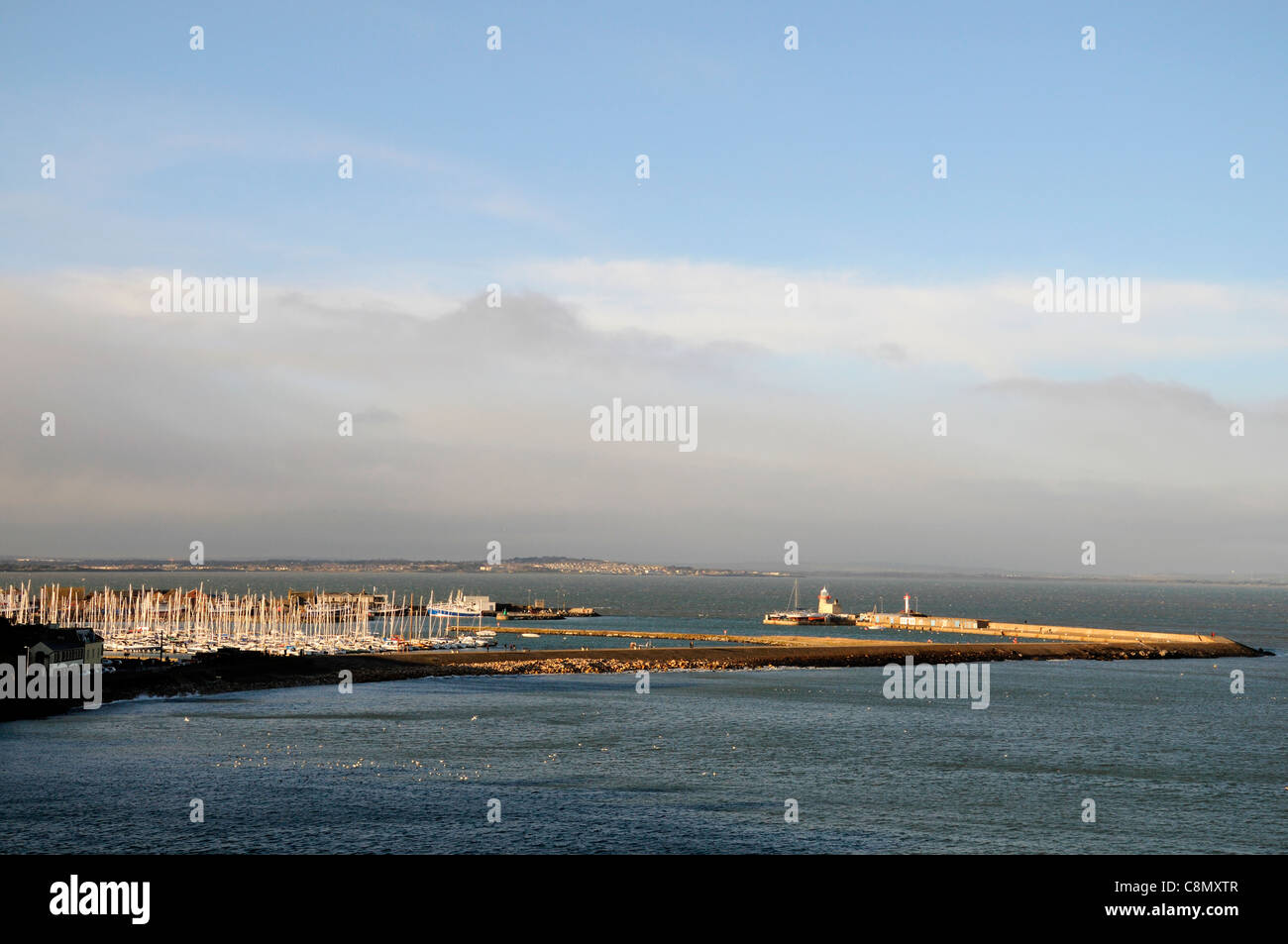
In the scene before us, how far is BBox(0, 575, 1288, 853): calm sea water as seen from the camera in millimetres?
41625

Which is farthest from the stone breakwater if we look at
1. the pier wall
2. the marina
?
the marina

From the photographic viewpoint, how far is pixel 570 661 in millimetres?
108125

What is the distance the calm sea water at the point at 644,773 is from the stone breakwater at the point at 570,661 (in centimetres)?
532

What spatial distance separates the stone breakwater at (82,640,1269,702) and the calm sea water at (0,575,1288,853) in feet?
17.4

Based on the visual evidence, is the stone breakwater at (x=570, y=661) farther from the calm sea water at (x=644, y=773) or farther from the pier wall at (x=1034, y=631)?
the pier wall at (x=1034, y=631)

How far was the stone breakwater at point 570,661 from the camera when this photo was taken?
85.4m

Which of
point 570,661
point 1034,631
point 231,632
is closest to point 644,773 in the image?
point 570,661

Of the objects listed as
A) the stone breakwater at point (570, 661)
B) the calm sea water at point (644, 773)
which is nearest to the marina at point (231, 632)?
the stone breakwater at point (570, 661)

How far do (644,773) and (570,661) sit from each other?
178ft

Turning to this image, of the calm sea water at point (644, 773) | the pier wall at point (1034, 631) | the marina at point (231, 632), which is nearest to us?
the calm sea water at point (644, 773)

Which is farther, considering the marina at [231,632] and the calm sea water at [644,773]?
the marina at [231,632]

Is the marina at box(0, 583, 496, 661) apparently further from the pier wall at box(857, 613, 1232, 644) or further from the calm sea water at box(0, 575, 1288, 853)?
the pier wall at box(857, 613, 1232, 644)
